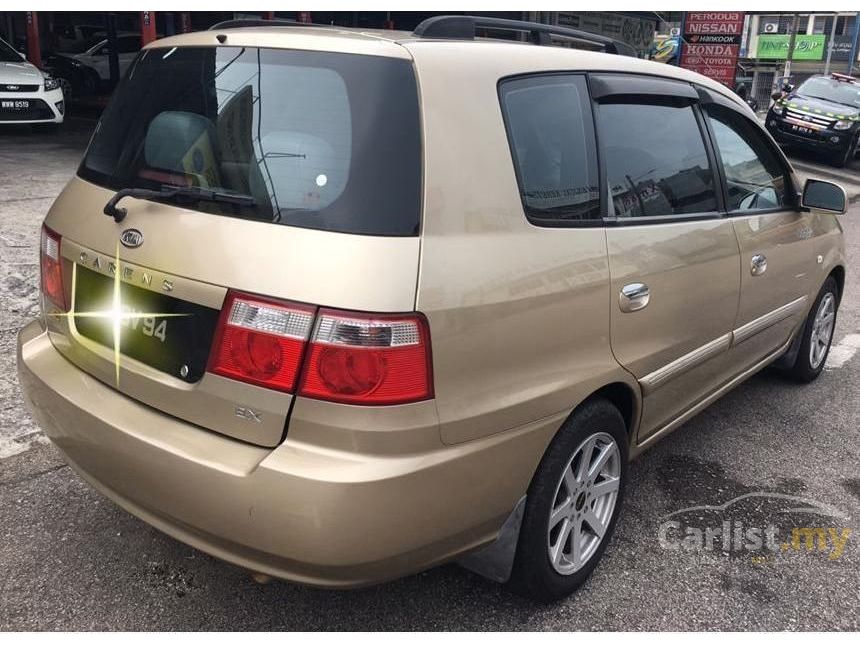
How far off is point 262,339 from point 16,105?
1235 cm

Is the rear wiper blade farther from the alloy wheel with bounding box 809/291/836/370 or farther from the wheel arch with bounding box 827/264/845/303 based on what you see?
the wheel arch with bounding box 827/264/845/303

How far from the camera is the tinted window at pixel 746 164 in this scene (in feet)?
10.8

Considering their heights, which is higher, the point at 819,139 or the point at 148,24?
the point at 148,24

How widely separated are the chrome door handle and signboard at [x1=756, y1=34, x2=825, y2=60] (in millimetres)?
64809

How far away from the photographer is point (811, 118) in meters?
16.0

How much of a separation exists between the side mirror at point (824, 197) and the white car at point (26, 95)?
12.0 m

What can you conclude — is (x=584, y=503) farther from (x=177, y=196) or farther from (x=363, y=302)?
(x=177, y=196)

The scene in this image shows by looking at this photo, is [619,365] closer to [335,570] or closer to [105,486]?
[335,570]

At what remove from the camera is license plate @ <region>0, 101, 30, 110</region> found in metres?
12.0

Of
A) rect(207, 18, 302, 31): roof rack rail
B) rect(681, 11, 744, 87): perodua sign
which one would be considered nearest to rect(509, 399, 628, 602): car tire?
rect(207, 18, 302, 31): roof rack rail

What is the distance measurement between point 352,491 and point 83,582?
4.11 ft

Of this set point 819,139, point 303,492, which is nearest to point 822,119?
point 819,139

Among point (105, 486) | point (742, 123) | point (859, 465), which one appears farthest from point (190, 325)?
point (859, 465)

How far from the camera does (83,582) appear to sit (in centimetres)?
254
